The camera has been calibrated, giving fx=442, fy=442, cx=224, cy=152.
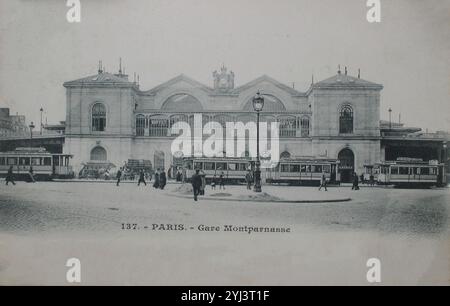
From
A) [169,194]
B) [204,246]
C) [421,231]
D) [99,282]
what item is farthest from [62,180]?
[421,231]

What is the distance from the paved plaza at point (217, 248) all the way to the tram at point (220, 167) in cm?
180

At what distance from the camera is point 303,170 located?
12.6 metres

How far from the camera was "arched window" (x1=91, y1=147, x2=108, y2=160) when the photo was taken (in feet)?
34.9

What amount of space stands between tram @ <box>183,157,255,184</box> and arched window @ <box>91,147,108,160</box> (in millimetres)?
1933

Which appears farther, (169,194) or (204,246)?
(169,194)

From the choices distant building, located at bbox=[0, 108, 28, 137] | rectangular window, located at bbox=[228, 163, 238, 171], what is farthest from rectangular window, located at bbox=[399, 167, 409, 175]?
distant building, located at bbox=[0, 108, 28, 137]

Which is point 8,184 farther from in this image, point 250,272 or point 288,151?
point 288,151

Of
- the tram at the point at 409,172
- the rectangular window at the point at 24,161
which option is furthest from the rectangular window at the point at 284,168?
the rectangular window at the point at 24,161

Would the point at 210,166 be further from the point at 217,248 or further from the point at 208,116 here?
the point at 217,248

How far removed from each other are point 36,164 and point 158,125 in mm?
4047

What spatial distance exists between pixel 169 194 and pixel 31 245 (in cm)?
341

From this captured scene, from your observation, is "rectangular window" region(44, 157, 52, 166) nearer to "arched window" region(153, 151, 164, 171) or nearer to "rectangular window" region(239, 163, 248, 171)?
"arched window" region(153, 151, 164, 171)
